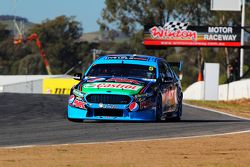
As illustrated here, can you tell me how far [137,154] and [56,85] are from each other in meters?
48.3

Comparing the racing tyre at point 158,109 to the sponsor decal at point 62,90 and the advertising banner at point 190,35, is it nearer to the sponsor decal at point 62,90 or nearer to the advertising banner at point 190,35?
the advertising banner at point 190,35

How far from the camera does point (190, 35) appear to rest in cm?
5116

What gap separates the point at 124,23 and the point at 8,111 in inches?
2442

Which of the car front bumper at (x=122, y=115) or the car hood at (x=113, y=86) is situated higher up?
the car hood at (x=113, y=86)

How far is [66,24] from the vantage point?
11175 centimetres

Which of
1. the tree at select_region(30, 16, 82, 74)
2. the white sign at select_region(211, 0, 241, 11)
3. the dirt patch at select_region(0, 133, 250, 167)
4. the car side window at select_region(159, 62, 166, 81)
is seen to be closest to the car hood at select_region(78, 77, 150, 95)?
the car side window at select_region(159, 62, 166, 81)

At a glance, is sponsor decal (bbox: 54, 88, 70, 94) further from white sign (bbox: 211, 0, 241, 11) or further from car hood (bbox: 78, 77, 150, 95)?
car hood (bbox: 78, 77, 150, 95)

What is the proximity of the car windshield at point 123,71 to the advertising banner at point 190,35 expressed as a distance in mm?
34538

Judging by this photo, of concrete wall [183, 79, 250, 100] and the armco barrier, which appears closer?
concrete wall [183, 79, 250, 100]

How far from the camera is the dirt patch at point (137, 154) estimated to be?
9.09 m

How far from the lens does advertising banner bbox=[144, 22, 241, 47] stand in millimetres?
50875

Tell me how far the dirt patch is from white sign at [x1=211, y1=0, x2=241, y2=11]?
4145 centimetres

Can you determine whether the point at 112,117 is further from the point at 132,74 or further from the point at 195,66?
the point at 195,66

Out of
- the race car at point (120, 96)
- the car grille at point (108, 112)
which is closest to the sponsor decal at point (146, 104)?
the race car at point (120, 96)
